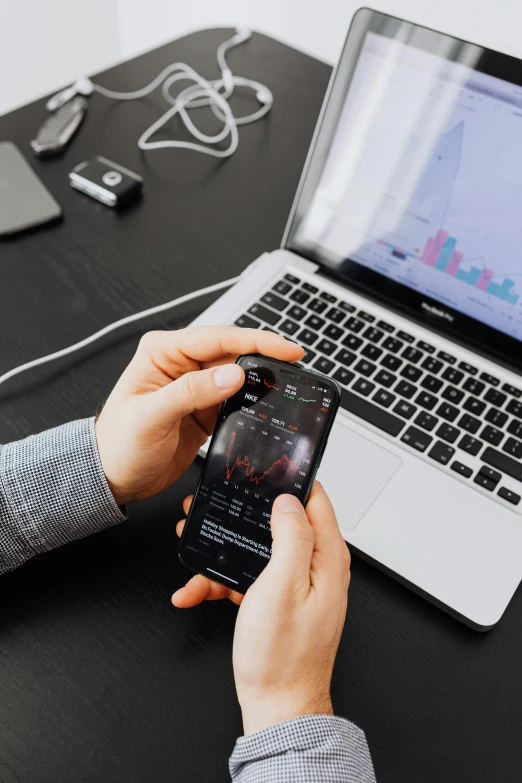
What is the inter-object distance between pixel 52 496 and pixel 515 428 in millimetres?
454

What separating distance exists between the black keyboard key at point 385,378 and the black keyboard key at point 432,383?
0.03 metres

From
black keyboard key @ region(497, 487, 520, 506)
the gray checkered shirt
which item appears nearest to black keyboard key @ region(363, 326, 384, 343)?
black keyboard key @ region(497, 487, 520, 506)

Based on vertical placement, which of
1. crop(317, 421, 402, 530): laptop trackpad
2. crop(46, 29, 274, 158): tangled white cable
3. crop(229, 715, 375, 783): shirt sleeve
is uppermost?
crop(46, 29, 274, 158): tangled white cable

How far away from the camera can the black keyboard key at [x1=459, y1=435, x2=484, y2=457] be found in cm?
62

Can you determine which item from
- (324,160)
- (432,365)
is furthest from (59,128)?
(432,365)

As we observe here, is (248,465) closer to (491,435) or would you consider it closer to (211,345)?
(211,345)

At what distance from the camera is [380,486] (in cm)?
59

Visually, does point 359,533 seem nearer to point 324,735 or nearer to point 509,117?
point 324,735

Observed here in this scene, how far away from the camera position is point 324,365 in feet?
2.22

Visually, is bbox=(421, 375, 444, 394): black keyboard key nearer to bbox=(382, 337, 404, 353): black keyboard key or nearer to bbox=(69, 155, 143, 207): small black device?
bbox=(382, 337, 404, 353): black keyboard key

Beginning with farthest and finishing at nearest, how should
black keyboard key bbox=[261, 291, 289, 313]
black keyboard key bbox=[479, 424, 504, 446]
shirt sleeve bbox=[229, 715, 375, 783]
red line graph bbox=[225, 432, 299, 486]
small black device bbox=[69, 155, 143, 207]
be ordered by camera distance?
small black device bbox=[69, 155, 143, 207] → black keyboard key bbox=[261, 291, 289, 313] → black keyboard key bbox=[479, 424, 504, 446] → red line graph bbox=[225, 432, 299, 486] → shirt sleeve bbox=[229, 715, 375, 783]

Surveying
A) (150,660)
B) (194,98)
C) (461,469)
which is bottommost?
(150,660)

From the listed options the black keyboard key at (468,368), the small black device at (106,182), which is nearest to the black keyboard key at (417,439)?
the black keyboard key at (468,368)

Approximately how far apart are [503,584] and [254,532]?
0.73 feet
